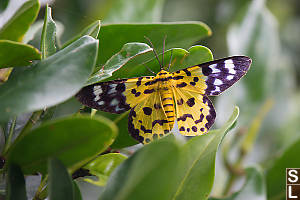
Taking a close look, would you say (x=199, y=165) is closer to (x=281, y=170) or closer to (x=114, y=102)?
(x=114, y=102)

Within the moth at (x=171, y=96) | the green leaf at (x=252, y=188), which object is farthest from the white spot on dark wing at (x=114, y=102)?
the green leaf at (x=252, y=188)

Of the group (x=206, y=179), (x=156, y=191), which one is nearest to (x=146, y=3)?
(x=206, y=179)

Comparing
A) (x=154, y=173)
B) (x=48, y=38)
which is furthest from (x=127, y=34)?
(x=154, y=173)

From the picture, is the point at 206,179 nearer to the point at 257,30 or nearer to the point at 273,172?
the point at 273,172

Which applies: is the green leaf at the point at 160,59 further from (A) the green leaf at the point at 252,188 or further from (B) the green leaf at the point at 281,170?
(B) the green leaf at the point at 281,170

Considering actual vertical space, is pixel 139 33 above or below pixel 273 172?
above

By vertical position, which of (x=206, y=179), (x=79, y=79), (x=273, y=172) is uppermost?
(x=79, y=79)
